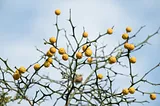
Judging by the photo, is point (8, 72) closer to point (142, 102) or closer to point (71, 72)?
point (71, 72)

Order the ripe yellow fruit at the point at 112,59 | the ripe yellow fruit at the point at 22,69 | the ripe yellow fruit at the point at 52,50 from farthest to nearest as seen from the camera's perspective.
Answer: the ripe yellow fruit at the point at 112,59
the ripe yellow fruit at the point at 52,50
the ripe yellow fruit at the point at 22,69

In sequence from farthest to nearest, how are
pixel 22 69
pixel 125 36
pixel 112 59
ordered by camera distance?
1. pixel 125 36
2. pixel 112 59
3. pixel 22 69

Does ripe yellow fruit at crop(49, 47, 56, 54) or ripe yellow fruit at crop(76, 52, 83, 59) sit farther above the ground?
ripe yellow fruit at crop(49, 47, 56, 54)

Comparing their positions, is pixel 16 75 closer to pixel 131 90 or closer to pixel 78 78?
pixel 78 78

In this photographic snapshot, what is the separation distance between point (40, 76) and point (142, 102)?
1353mm

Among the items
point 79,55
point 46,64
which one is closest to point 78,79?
point 79,55

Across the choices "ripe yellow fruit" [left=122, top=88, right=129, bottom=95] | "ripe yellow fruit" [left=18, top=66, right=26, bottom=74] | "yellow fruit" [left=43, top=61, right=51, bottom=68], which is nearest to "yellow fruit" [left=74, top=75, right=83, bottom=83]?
"yellow fruit" [left=43, top=61, right=51, bottom=68]

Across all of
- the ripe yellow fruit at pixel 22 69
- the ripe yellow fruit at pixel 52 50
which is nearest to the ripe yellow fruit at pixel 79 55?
the ripe yellow fruit at pixel 52 50

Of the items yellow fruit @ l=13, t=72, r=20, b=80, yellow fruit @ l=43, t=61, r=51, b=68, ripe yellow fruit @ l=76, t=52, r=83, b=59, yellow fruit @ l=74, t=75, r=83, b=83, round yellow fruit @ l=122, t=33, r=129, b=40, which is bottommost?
yellow fruit @ l=13, t=72, r=20, b=80

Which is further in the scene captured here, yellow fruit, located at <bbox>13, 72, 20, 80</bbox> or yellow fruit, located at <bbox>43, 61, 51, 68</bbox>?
yellow fruit, located at <bbox>43, 61, 51, 68</bbox>

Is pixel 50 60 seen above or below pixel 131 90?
above

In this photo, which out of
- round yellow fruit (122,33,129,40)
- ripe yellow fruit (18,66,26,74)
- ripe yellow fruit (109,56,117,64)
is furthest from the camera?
round yellow fruit (122,33,129,40)

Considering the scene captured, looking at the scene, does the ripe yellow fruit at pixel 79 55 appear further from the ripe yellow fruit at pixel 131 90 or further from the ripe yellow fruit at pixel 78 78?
the ripe yellow fruit at pixel 131 90

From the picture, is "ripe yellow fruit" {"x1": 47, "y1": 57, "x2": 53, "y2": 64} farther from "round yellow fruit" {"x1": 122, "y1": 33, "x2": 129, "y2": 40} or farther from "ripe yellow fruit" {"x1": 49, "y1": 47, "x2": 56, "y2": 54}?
"round yellow fruit" {"x1": 122, "y1": 33, "x2": 129, "y2": 40}
